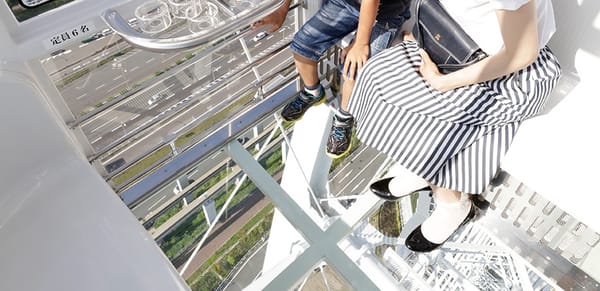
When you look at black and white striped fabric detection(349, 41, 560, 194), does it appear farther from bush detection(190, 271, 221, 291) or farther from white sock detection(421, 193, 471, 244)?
bush detection(190, 271, 221, 291)

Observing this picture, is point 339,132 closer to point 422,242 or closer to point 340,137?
point 340,137

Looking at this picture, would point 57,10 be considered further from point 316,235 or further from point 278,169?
point 278,169

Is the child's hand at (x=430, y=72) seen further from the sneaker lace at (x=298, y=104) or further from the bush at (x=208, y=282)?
the bush at (x=208, y=282)

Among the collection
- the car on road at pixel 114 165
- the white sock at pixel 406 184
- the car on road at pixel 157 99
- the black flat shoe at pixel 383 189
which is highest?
the car on road at pixel 157 99

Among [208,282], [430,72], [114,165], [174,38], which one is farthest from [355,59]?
[208,282]

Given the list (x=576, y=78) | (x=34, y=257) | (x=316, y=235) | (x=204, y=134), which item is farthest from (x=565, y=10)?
(x=34, y=257)

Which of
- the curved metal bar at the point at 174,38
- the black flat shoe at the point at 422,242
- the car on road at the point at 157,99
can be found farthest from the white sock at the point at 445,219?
the car on road at the point at 157,99
